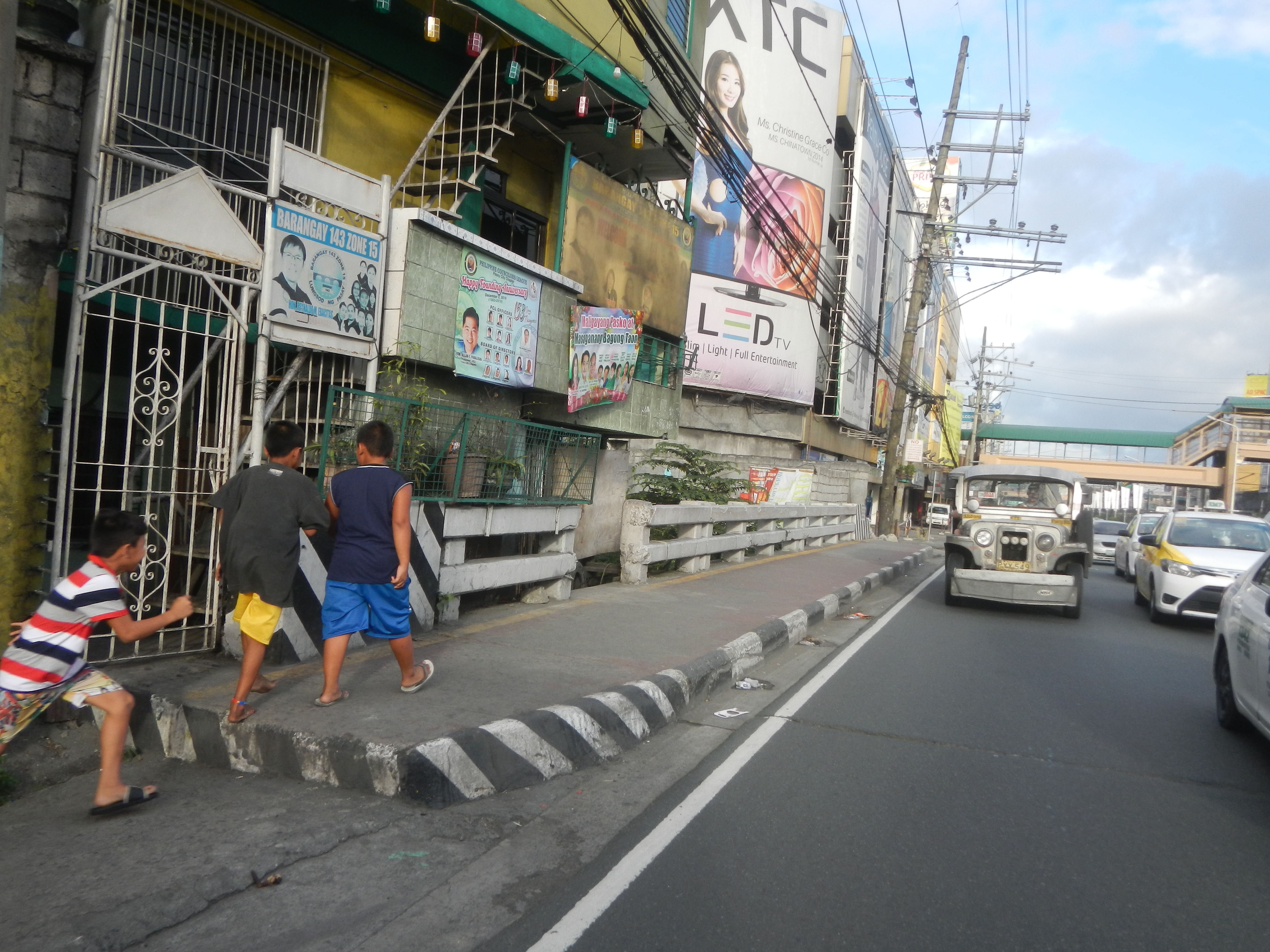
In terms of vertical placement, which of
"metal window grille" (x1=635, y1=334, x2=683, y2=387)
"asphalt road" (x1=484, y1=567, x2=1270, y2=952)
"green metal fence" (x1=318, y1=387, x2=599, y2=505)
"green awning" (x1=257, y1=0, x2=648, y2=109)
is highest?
"green awning" (x1=257, y1=0, x2=648, y2=109)

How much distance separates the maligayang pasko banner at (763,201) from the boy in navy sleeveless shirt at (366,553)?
22.1m

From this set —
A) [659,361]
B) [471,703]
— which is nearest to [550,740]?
[471,703]

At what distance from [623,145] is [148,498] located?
9.26 meters

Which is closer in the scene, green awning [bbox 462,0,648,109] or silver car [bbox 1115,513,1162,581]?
green awning [bbox 462,0,648,109]

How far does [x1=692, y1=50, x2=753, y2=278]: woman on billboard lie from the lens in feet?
91.2

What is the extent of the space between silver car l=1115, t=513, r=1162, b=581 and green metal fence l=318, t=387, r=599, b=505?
13611 millimetres

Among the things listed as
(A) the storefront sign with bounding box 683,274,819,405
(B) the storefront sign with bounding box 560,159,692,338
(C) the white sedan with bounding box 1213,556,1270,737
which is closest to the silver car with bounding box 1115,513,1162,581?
(B) the storefront sign with bounding box 560,159,692,338

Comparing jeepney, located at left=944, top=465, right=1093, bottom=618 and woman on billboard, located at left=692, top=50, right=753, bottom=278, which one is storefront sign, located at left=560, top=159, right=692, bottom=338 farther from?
woman on billboard, located at left=692, top=50, right=753, bottom=278

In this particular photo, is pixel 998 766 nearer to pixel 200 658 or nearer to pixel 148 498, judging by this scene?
pixel 200 658

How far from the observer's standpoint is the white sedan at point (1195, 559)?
11734mm

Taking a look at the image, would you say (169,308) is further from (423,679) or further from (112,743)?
(112,743)

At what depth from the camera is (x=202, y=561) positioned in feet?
24.3

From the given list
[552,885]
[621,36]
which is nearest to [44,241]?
[552,885]

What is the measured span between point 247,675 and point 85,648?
0.88m
